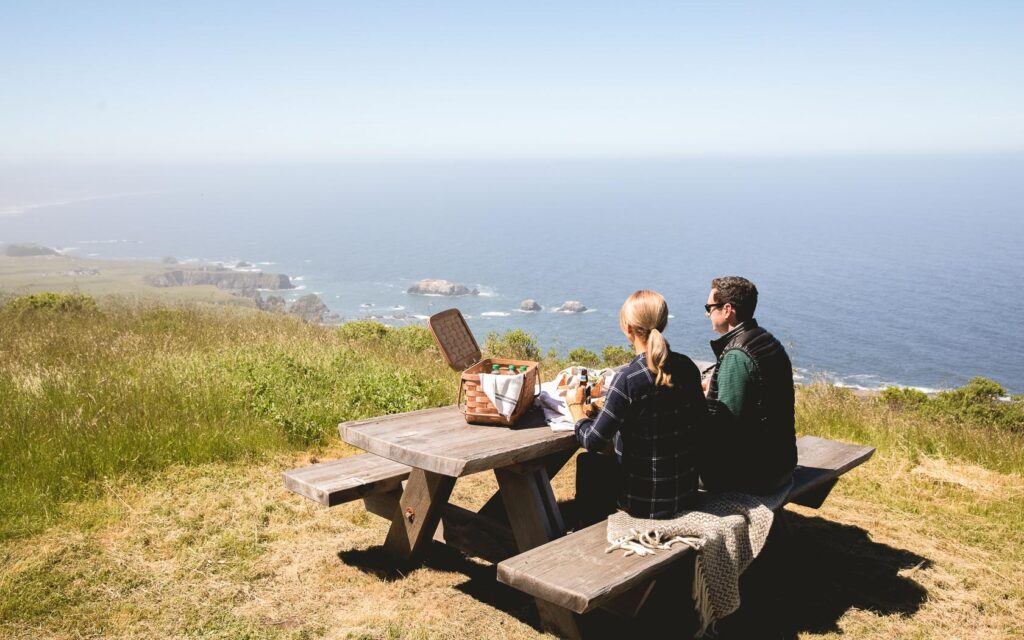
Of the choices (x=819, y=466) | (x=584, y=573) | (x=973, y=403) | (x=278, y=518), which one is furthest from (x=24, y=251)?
(x=584, y=573)

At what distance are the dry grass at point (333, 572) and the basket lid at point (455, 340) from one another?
143cm

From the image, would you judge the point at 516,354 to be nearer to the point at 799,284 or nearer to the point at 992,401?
the point at 992,401

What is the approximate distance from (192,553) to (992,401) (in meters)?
24.1

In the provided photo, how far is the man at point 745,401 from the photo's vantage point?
399cm

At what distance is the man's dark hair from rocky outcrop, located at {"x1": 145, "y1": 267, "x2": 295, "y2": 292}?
3940 inches

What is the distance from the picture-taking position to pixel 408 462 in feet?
12.5

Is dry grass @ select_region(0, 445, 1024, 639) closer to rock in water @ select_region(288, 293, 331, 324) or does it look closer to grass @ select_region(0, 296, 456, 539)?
grass @ select_region(0, 296, 456, 539)

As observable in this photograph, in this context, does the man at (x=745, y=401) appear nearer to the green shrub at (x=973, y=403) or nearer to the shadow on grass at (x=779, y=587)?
the shadow on grass at (x=779, y=587)

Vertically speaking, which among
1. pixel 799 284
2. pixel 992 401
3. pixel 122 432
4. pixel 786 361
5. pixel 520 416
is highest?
pixel 786 361

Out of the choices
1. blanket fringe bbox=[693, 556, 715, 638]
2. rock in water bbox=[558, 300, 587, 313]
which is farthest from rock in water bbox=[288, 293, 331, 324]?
rock in water bbox=[558, 300, 587, 313]

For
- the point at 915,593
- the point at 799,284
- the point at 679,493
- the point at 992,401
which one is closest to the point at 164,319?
the point at 679,493

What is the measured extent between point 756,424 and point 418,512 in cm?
210

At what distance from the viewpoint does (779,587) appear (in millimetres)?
4715

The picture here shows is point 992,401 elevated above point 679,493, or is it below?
below
